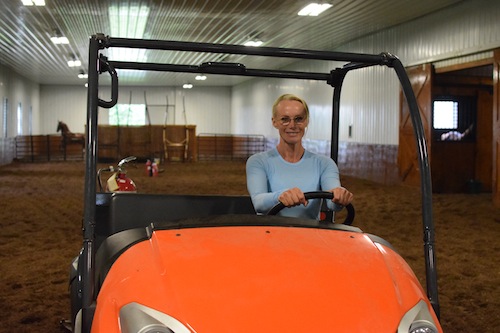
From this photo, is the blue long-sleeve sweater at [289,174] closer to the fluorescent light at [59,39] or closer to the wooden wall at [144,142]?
the fluorescent light at [59,39]

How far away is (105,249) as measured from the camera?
1.93 meters

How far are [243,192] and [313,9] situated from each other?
3.51m

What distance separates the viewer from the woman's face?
2555 millimetres

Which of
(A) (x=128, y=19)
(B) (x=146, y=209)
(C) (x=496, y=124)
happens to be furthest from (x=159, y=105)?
(B) (x=146, y=209)

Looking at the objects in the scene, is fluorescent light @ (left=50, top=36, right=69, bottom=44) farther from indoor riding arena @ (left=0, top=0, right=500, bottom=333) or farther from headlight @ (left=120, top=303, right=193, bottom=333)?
headlight @ (left=120, top=303, right=193, bottom=333)

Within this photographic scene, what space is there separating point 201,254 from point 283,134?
3.57 feet

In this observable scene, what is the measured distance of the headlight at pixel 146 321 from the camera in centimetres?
136

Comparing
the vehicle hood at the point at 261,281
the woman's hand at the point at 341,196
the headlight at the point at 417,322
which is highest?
the woman's hand at the point at 341,196

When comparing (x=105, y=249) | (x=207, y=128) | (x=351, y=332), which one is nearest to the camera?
(x=351, y=332)

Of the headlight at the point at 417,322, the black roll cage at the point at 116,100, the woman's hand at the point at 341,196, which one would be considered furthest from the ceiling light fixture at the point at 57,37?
the headlight at the point at 417,322

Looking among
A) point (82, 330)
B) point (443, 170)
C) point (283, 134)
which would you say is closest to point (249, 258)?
point (82, 330)

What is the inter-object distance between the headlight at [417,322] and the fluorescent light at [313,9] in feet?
28.7

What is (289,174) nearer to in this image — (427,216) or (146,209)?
(146,209)

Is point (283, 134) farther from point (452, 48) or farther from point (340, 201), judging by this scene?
point (452, 48)
